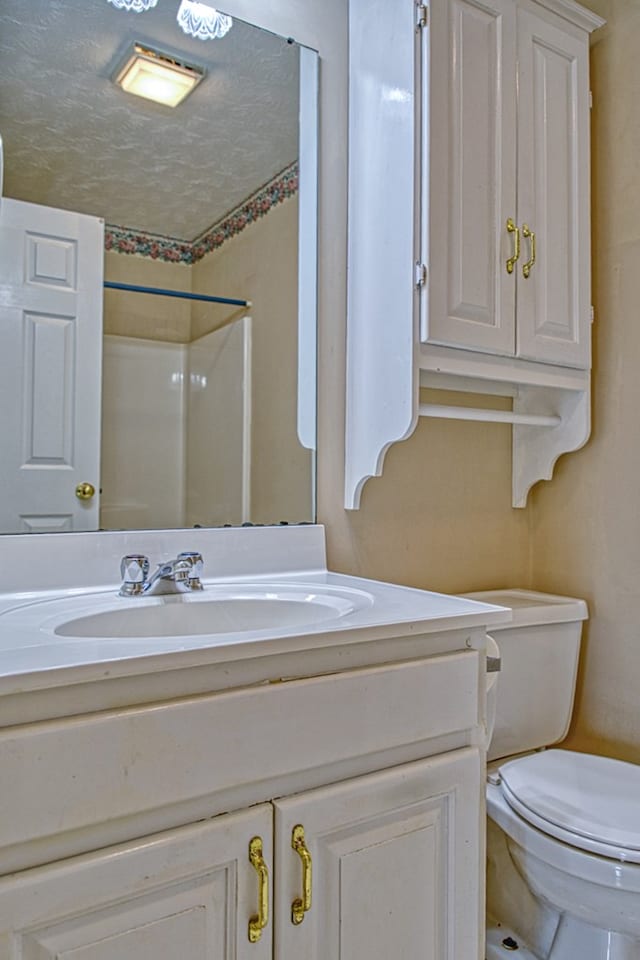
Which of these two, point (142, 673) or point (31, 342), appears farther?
point (31, 342)

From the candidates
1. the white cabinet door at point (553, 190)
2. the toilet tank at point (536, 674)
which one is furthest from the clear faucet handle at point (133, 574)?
the white cabinet door at point (553, 190)

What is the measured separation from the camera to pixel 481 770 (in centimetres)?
95

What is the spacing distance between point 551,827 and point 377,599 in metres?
0.51

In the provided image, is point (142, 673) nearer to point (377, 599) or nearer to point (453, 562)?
point (377, 599)

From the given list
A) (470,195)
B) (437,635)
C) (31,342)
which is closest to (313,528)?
(437,635)

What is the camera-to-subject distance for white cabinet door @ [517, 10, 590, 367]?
1.40 m

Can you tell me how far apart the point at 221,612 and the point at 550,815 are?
665 millimetres

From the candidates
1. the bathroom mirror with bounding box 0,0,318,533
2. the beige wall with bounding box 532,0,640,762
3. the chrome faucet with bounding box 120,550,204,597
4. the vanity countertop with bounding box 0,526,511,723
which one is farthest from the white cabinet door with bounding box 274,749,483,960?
the beige wall with bounding box 532,0,640,762

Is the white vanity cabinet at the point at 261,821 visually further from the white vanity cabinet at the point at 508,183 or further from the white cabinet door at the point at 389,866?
the white vanity cabinet at the point at 508,183

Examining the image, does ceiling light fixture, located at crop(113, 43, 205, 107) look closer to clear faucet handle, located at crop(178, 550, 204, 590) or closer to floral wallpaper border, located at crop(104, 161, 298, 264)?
floral wallpaper border, located at crop(104, 161, 298, 264)

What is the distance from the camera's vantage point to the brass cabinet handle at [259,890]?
29.6 inches

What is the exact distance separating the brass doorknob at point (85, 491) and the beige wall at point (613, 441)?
1167 mm

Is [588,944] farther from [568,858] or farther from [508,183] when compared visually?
[508,183]

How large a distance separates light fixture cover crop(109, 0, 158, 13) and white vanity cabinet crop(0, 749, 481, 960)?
4.59ft
